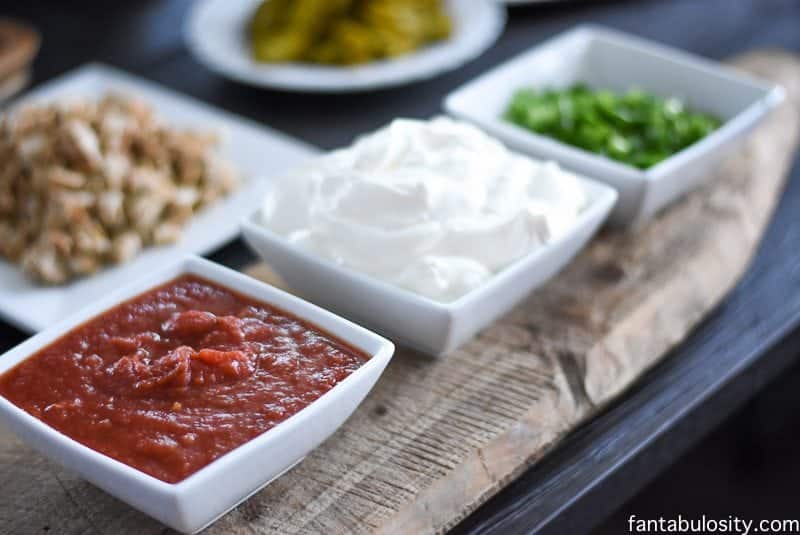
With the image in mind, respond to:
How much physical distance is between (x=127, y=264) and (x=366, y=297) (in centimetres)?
74

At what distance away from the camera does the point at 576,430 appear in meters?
1.85

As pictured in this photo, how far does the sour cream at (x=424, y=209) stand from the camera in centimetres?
182

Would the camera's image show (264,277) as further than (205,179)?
No

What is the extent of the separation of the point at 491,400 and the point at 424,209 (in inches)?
14.1

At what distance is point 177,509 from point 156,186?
1.19 meters

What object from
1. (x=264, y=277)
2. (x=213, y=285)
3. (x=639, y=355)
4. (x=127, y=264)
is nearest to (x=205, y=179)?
(x=127, y=264)

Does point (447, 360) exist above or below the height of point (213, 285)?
below

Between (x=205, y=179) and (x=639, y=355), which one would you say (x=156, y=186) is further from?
(x=639, y=355)

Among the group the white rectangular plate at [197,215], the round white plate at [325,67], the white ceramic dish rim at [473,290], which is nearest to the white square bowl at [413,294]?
the white ceramic dish rim at [473,290]

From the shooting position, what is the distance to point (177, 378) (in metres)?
1.51

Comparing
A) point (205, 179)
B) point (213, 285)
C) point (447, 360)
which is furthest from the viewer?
point (205, 179)

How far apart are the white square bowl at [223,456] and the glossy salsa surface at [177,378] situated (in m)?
0.02

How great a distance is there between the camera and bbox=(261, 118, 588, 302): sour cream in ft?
5.96

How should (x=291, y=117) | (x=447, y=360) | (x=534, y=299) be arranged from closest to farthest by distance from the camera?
(x=447, y=360)
(x=534, y=299)
(x=291, y=117)
